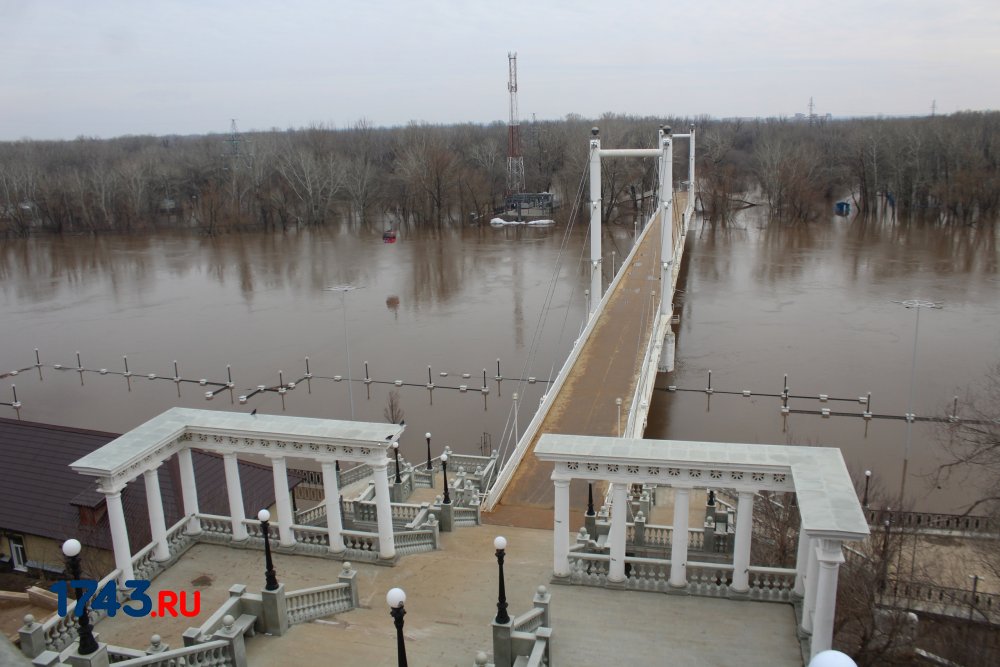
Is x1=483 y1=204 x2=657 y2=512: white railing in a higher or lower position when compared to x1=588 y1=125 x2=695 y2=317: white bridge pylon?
lower

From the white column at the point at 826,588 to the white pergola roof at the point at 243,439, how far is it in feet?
17.8

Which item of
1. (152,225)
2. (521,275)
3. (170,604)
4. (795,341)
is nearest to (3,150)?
(152,225)

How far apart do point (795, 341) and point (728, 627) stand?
26.4 metres

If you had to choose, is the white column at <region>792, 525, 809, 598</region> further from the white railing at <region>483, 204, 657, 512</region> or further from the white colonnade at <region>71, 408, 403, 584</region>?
the white railing at <region>483, 204, 657, 512</region>

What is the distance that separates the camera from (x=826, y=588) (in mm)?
8320

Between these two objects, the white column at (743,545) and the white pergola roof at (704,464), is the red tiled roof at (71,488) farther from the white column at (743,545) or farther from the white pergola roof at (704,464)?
the white column at (743,545)

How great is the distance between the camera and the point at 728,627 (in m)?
9.48

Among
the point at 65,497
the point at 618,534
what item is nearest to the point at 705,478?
the point at 618,534

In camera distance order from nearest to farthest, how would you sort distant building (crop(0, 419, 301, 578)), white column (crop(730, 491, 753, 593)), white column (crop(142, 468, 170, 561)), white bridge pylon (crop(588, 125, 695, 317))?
white column (crop(730, 491, 753, 593)) < white column (crop(142, 468, 170, 561)) < distant building (crop(0, 419, 301, 578)) < white bridge pylon (crop(588, 125, 695, 317))

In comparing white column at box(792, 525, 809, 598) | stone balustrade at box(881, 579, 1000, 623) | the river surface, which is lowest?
the river surface

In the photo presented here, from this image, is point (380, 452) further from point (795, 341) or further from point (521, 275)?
point (521, 275)

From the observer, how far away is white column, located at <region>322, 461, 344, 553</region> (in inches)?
450

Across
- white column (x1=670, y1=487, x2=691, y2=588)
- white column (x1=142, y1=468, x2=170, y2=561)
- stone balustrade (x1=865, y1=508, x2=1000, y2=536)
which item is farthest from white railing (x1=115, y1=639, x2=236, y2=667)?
stone balustrade (x1=865, y1=508, x2=1000, y2=536)

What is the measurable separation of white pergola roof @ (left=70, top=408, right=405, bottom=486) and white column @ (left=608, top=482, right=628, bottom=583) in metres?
3.03
